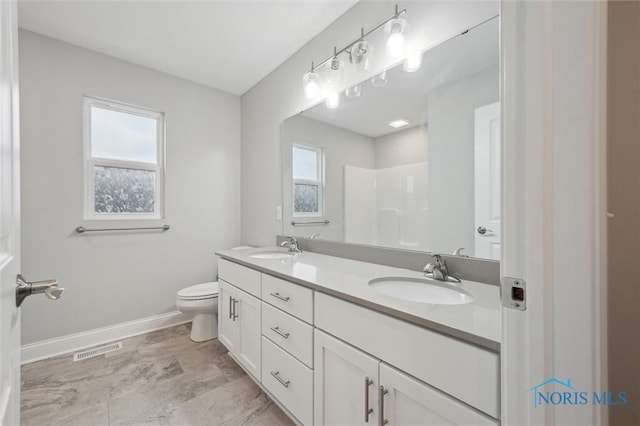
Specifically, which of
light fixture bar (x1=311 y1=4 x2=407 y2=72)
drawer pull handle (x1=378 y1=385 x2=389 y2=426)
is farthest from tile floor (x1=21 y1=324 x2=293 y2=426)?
light fixture bar (x1=311 y1=4 x2=407 y2=72)

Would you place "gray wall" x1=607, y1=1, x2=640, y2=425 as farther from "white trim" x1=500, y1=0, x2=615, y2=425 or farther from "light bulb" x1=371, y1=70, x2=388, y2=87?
"light bulb" x1=371, y1=70, x2=388, y2=87

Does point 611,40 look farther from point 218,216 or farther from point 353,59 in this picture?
point 218,216

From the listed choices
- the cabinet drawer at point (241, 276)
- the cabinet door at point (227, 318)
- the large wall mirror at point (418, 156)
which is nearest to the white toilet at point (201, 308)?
the cabinet door at point (227, 318)

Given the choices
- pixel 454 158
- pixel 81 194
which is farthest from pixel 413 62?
pixel 81 194

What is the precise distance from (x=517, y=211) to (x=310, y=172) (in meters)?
1.70

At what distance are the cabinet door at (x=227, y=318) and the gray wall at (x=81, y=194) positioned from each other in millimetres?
941

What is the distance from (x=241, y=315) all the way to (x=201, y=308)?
Result: 0.71 meters

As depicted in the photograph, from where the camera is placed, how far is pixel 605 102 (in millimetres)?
493

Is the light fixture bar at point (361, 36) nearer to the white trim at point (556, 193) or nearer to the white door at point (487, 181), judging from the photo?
the white door at point (487, 181)

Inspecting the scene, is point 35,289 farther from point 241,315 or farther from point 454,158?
point 454,158

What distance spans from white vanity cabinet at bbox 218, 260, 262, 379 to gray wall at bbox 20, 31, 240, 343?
980mm

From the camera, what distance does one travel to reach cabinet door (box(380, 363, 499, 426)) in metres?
0.68

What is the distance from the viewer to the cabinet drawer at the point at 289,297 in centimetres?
117

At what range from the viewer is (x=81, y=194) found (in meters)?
2.17
